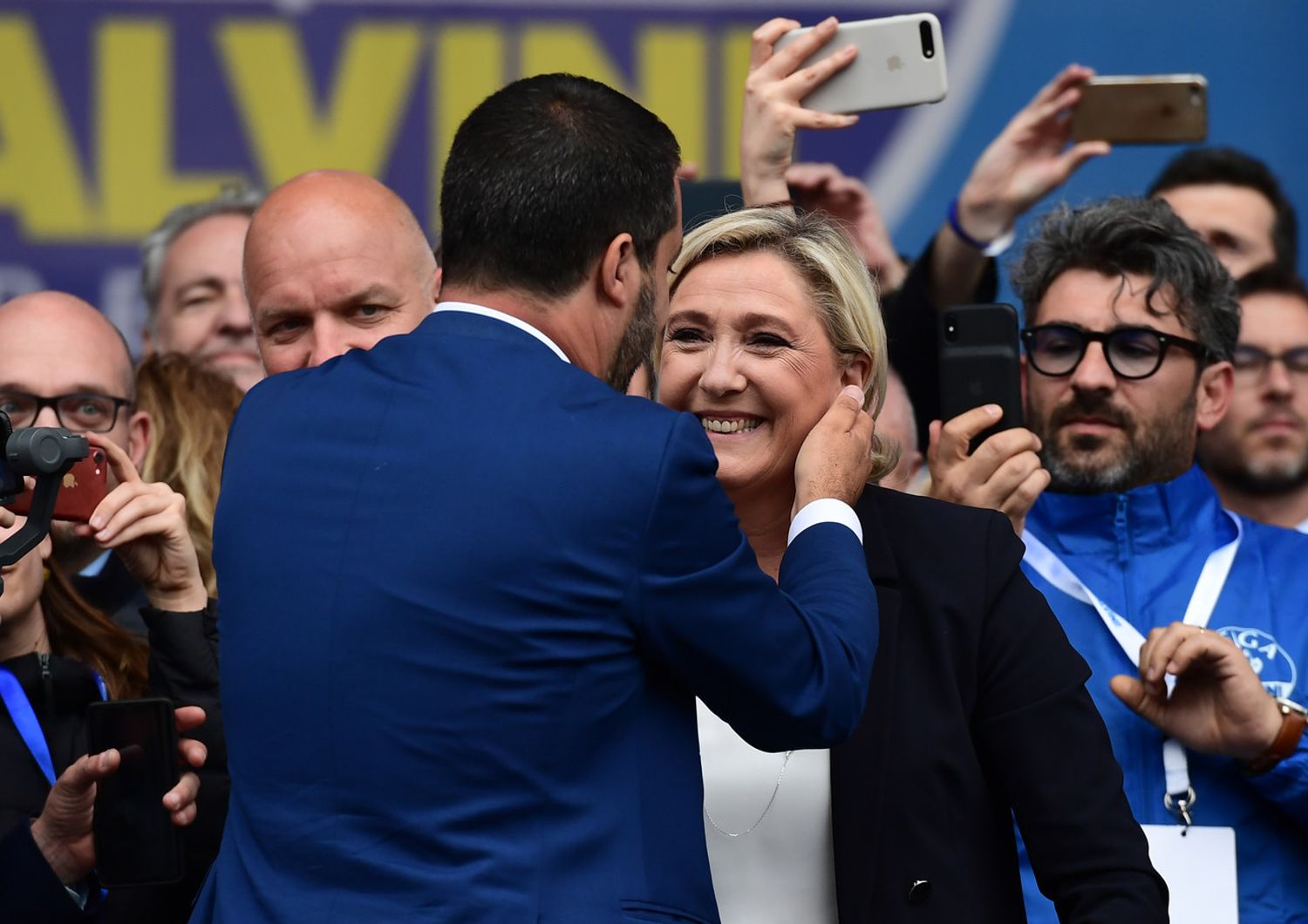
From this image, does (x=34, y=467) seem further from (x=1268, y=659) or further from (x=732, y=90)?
(x=732, y=90)

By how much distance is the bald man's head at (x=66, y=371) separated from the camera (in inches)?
149

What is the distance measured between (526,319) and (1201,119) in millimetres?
2860

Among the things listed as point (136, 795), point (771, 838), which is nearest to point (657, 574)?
point (771, 838)

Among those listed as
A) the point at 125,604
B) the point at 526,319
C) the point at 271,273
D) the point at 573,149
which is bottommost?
the point at 125,604

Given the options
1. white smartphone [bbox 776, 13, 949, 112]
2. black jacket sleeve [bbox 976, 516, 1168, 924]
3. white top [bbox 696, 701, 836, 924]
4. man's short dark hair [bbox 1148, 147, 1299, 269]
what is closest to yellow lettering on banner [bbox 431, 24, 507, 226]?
white smartphone [bbox 776, 13, 949, 112]

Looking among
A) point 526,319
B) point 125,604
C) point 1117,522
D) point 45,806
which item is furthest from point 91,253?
point 526,319

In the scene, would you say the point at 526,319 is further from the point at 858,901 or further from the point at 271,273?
the point at 271,273

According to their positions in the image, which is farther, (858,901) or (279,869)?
(858,901)

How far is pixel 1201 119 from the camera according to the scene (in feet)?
14.4

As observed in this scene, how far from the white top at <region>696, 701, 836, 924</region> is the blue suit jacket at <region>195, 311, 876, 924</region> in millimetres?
497

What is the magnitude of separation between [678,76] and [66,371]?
7.06 ft

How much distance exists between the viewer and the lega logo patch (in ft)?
10.1

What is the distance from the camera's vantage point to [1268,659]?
3105mm

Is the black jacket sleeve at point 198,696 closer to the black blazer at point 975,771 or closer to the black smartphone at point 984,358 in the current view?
the black blazer at point 975,771
